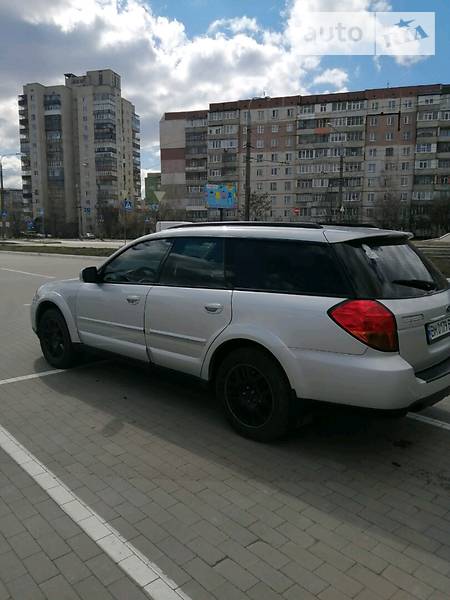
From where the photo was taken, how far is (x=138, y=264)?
4750mm

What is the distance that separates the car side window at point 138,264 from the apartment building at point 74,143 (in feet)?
349

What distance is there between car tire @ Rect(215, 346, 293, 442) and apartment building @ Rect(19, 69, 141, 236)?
10805cm

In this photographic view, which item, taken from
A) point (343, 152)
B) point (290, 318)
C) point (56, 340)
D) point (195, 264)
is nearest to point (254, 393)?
point (290, 318)

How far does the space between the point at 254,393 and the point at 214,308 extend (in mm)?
739

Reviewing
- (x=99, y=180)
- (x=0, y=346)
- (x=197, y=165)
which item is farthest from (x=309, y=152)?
(x=0, y=346)

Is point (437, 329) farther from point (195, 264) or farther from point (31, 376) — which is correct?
point (31, 376)

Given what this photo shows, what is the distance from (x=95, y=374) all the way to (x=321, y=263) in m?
3.26

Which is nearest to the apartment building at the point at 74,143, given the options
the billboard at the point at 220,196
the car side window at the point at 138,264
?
the billboard at the point at 220,196

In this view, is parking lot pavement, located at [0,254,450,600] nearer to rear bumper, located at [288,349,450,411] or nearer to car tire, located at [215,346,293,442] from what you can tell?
car tire, located at [215,346,293,442]

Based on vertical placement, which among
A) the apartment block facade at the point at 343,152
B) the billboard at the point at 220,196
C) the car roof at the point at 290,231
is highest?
the apartment block facade at the point at 343,152

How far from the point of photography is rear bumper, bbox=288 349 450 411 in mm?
3096

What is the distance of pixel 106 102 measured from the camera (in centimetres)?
10844

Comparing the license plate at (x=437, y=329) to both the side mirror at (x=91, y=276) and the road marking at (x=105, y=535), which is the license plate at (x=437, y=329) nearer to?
the road marking at (x=105, y=535)

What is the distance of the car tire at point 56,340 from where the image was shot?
549cm
